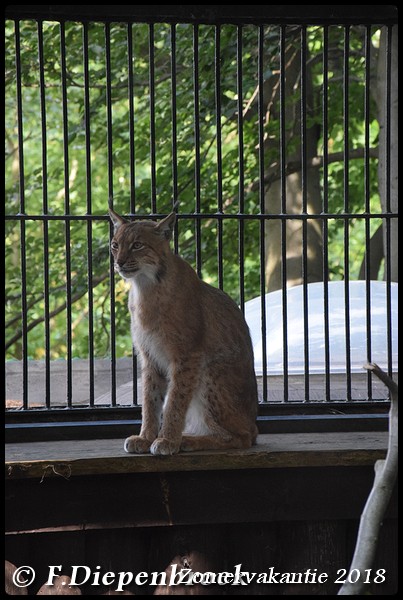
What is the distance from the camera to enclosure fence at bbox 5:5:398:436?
4.88m

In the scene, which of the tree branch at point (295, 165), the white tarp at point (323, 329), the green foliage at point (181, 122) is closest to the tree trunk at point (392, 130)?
the green foliage at point (181, 122)

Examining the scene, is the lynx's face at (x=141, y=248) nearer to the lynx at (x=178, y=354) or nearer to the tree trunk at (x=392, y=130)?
the lynx at (x=178, y=354)

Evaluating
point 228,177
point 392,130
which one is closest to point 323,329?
point 392,130

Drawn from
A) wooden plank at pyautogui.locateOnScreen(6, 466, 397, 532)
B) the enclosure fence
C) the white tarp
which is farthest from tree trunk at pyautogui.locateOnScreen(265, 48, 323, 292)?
wooden plank at pyautogui.locateOnScreen(6, 466, 397, 532)

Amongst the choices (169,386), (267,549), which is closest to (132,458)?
(169,386)

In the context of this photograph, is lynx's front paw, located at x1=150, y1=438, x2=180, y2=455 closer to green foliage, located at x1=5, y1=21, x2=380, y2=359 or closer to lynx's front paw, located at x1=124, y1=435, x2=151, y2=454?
lynx's front paw, located at x1=124, y1=435, x2=151, y2=454

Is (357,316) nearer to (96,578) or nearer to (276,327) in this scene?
(276,327)

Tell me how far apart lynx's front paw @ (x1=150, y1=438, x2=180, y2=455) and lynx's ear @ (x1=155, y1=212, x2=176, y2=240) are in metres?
0.92

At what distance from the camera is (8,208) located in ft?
43.2

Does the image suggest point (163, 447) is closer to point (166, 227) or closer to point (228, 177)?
point (166, 227)

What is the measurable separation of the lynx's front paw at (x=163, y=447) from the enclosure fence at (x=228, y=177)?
72 cm

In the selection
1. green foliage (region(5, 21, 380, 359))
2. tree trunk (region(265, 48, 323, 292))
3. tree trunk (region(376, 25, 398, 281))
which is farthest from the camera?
tree trunk (region(265, 48, 323, 292))

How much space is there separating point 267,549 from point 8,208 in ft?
31.3

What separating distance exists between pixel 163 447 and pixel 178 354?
17.0 inches
